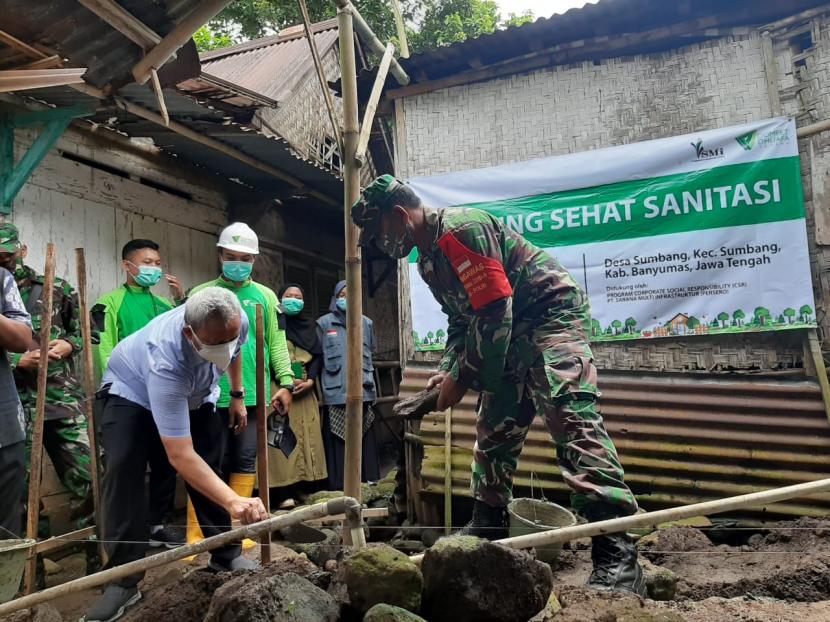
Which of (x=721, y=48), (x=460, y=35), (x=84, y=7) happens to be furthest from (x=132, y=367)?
(x=460, y=35)

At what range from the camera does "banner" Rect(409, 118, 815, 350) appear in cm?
416

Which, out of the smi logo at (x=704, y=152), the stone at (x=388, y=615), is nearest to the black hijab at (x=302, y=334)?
the smi logo at (x=704, y=152)

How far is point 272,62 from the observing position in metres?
8.00

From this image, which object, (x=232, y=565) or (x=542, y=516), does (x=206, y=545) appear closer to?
(x=232, y=565)

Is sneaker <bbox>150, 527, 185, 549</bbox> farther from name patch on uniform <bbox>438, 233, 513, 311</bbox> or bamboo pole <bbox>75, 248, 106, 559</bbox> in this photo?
name patch on uniform <bbox>438, 233, 513, 311</bbox>

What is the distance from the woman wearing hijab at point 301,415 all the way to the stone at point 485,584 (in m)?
3.73

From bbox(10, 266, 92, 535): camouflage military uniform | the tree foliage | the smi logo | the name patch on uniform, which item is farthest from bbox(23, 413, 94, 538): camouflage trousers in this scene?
the tree foliage

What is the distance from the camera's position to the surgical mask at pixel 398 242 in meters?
3.05

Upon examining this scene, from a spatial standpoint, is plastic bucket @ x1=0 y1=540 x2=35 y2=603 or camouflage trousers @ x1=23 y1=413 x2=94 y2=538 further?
camouflage trousers @ x1=23 y1=413 x2=94 y2=538

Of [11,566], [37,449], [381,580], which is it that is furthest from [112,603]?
[381,580]

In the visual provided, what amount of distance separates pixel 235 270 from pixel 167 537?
1715 millimetres

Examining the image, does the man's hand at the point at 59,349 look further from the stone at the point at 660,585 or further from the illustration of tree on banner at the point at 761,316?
the illustration of tree on banner at the point at 761,316

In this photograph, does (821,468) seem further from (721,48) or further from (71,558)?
(71,558)

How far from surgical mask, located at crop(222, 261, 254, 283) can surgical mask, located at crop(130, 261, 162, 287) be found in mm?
696
